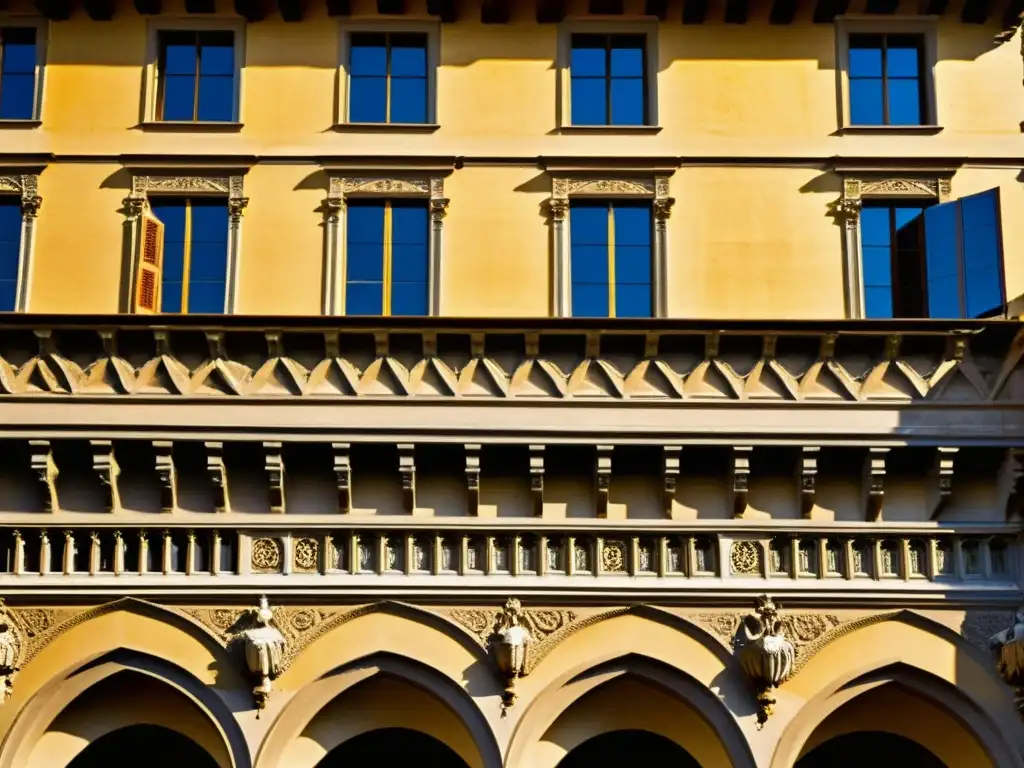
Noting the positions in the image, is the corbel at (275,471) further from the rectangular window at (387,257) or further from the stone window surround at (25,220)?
the stone window surround at (25,220)

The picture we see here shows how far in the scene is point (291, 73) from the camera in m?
27.5

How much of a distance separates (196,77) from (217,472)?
22.1 feet

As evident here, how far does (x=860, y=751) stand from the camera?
26328mm

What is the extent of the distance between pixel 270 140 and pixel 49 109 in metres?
3.37

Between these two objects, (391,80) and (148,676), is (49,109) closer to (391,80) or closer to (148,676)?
(391,80)

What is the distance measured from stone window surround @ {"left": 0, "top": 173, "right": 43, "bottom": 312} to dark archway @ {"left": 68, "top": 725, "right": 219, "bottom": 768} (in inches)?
249

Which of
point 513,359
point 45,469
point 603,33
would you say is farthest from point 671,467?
point 45,469

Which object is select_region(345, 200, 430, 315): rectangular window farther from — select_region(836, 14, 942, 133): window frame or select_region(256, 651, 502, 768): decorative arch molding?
select_region(836, 14, 942, 133): window frame

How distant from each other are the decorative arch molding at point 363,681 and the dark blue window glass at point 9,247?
7346 mm

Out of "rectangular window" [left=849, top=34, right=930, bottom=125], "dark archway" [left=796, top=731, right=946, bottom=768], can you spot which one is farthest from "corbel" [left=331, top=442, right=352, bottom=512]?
"rectangular window" [left=849, top=34, right=930, bottom=125]

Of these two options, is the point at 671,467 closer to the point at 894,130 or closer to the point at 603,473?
the point at 603,473

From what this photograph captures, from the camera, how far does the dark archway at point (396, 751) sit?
86.6 feet

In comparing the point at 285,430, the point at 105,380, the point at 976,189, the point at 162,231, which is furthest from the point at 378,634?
the point at 976,189

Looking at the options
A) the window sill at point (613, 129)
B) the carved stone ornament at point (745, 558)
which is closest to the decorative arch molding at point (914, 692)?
the carved stone ornament at point (745, 558)
